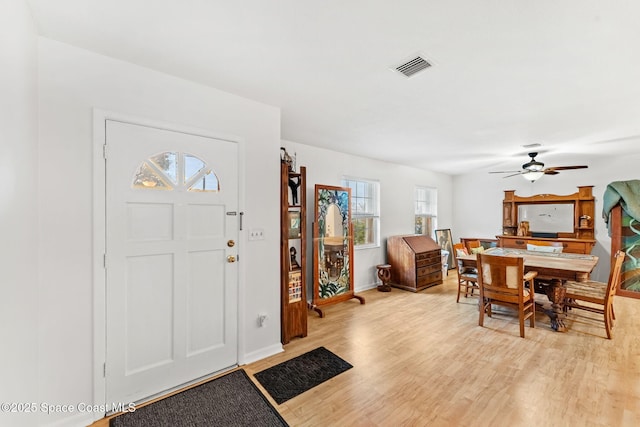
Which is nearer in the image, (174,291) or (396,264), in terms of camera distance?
(174,291)

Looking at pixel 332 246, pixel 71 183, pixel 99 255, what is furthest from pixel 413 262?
pixel 71 183

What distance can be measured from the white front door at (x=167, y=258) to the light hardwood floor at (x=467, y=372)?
0.63 metres

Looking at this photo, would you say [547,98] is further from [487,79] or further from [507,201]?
[507,201]

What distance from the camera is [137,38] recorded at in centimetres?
166

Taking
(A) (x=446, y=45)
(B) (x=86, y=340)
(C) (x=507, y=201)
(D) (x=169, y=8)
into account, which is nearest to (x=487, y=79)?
(A) (x=446, y=45)

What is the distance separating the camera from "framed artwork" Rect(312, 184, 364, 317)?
13.1ft

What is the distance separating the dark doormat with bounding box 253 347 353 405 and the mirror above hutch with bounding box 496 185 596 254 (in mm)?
4608

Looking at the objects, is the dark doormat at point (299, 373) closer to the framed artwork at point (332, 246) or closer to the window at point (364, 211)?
the framed artwork at point (332, 246)

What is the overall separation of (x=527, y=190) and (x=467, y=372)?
5.23 m

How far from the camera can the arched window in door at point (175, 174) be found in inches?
79.1

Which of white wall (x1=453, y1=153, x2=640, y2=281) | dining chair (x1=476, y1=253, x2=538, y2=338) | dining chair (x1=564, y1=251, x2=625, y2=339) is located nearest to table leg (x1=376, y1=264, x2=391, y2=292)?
dining chair (x1=476, y1=253, x2=538, y2=338)

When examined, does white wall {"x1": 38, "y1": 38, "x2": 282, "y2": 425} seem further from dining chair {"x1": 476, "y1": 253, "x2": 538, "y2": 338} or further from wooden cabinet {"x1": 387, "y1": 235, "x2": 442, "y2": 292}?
wooden cabinet {"x1": 387, "y1": 235, "x2": 442, "y2": 292}

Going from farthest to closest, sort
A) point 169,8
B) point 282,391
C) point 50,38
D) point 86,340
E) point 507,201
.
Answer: point 507,201 < point 282,391 < point 86,340 < point 50,38 < point 169,8

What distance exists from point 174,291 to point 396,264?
13.1ft
